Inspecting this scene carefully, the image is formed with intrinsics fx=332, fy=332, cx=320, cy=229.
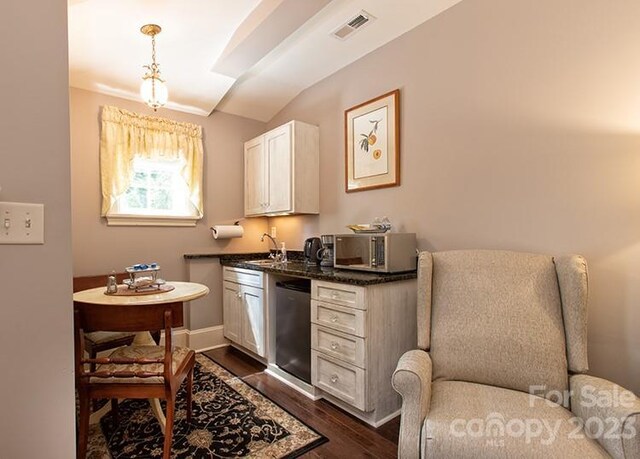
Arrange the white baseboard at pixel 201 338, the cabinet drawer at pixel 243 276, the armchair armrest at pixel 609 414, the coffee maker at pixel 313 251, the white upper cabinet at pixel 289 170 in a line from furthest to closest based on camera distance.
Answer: the white baseboard at pixel 201 338
the white upper cabinet at pixel 289 170
the coffee maker at pixel 313 251
the cabinet drawer at pixel 243 276
the armchair armrest at pixel 609 414

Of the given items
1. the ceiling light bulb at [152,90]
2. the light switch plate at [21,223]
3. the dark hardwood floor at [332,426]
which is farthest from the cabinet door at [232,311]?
the light switch plate at [21,223]

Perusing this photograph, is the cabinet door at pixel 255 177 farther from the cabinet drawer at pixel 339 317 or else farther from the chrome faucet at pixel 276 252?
the cabinet drawer at pixel 339 317

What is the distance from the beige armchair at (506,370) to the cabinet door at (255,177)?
2197mm

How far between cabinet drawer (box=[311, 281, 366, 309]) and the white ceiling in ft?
6.10

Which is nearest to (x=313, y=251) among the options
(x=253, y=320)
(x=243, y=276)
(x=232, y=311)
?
(x=243, y=276)

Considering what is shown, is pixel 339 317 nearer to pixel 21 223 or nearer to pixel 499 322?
pixel 499 322

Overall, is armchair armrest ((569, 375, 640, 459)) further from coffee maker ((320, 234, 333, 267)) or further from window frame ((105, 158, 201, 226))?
window frame ((105, 158, 201, 226))

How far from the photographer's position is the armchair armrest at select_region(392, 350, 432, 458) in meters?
1.29

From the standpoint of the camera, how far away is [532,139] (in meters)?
1.94

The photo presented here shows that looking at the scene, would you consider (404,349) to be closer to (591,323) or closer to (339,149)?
(591,323)

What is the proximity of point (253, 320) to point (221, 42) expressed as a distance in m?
2.37

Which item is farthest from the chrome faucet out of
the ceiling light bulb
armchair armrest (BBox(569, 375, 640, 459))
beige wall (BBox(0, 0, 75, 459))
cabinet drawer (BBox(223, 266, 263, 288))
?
armchair armrest (BBox(569, 375, 640, 459))

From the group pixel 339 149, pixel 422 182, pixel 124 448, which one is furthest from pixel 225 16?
pixel 124 448

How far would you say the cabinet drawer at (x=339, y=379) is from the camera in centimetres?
201
